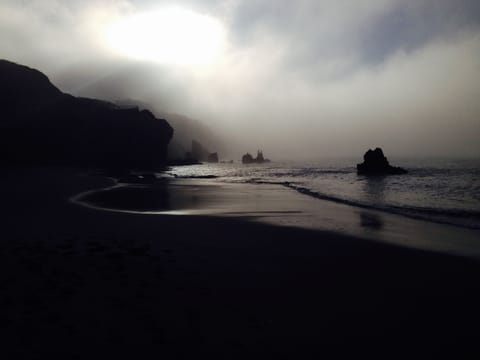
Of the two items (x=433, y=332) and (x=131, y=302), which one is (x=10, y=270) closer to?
(x=131, y=302)

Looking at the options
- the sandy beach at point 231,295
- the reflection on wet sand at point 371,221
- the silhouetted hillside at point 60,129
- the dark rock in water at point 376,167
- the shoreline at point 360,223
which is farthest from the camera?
the silhouetted hillside at point 60,129

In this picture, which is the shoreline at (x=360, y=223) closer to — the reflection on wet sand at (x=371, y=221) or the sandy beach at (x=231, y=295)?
the reflection on wet sand at (x=371, y=221)

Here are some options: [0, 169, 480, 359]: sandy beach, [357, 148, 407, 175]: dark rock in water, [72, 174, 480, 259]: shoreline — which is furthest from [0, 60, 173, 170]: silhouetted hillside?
[0, 169, 480, 359]: sandy beach

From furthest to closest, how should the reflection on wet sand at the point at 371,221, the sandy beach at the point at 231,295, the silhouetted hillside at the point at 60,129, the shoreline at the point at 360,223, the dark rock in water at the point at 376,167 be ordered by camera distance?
the silhouetted hillside at the point at 60,129
the dark rock in water at the point at 376,167
the reflection on wet sand at the point at 371,221
the shoreline at the point at 360,223
the sandy beach at the point at 231,295

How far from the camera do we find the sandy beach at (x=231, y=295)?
4.77 metres

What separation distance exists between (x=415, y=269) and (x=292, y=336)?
5307mm

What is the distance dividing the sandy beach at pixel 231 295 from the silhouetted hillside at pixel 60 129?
96.8 m

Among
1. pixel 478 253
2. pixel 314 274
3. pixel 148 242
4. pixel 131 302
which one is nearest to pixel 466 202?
pixel 478 253

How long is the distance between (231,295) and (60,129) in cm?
11776

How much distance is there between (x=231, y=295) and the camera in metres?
6.68

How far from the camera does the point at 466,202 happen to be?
23797 mm

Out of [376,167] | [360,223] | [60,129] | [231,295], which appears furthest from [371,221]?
[60,129]

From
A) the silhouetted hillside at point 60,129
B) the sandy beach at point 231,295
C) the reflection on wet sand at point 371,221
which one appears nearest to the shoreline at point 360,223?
the reflection on wet sand at point 371,221

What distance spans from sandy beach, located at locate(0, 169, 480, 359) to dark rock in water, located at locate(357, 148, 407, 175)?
213ft
